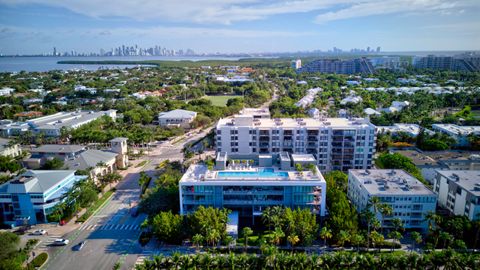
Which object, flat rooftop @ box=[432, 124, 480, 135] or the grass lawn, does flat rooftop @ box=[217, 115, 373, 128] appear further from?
the grass lawn


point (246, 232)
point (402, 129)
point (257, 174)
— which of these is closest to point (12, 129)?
point (257, 174)

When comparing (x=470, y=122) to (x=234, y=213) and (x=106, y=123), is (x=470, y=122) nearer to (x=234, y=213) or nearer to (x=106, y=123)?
(x=234, y=213)

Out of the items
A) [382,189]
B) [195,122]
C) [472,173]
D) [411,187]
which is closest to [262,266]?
[382,189]

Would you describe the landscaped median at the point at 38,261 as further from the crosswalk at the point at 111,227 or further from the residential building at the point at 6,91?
the residential building at the point at 6,91

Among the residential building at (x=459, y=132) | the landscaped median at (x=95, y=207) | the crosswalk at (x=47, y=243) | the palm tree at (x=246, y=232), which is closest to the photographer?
the palm tree at (x=246, y=232)

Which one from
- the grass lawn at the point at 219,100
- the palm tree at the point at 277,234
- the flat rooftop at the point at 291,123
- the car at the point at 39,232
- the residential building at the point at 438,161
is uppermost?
the flat rooftop at the point at 291,123

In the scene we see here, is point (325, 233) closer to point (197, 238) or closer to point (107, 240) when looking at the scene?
point (197, 238)

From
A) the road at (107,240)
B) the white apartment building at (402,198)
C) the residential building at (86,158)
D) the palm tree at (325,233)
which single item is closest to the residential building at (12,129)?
the residential building at (86,158)
